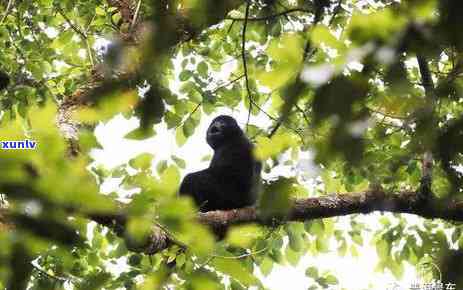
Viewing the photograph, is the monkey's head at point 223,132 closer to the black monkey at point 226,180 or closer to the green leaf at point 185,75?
the black monkey at point 226,180

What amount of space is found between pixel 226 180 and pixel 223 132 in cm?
142

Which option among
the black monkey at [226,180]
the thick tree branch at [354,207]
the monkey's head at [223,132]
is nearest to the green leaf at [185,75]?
the black monkey at [226,180]

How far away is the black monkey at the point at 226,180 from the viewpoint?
5547 mm

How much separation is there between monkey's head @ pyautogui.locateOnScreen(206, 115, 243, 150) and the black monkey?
27 centimetres

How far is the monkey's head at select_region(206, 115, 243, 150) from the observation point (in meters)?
7.09

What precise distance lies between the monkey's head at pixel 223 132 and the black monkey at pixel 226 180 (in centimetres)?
27

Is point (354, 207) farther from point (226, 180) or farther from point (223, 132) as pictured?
point (223, 132)

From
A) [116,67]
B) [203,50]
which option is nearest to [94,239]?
[203,50]

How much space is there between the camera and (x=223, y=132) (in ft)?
23.5

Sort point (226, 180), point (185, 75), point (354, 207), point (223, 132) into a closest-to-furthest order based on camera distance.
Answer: point (354, 207) < point (185, 75) < point (226, 180) < point (223, 132)

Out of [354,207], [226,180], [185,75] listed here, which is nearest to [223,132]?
[226,180]

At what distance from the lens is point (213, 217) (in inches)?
141

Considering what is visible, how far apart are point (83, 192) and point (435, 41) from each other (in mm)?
579

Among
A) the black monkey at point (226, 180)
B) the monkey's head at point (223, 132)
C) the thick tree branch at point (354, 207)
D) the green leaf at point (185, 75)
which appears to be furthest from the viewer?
the monkey's head at point (223, 132)
